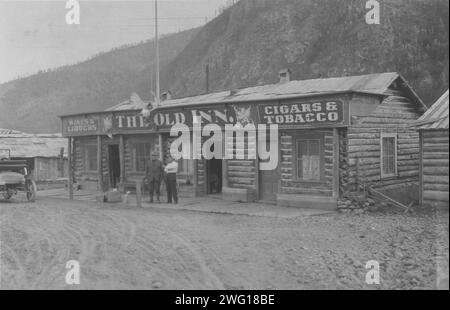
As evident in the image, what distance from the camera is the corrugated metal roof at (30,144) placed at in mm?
31438

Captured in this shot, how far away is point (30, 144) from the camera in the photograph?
1286 inches

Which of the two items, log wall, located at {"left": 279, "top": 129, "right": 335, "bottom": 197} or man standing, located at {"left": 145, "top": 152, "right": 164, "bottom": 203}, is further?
man standing, located at {"left": 145, "top": 152, "right": 164, "bottom": 203}

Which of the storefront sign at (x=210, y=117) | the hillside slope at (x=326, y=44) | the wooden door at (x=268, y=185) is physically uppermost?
the hillside slope at (x=326, y=44)

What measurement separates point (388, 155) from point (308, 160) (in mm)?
3156

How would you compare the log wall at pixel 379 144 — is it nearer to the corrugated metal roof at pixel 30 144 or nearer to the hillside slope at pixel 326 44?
the hillside slope at pixel 326 44

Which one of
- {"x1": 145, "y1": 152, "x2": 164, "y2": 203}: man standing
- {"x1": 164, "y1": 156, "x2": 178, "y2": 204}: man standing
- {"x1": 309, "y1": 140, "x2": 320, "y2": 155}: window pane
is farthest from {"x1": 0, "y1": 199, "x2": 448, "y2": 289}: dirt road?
{"x1": 145, "y1": 152, "x2": 164, "y2": 203}: man standing

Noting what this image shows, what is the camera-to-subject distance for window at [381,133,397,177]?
1712cm

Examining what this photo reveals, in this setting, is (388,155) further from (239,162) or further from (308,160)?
(239,162)

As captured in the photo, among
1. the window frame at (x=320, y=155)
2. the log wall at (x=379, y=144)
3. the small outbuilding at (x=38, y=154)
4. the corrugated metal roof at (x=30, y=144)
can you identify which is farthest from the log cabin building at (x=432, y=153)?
the corrugated metal roof at (x=30, y=144)

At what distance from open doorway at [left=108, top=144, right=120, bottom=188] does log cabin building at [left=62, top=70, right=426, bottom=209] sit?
0.75 m

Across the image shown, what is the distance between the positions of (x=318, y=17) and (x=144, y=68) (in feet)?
193

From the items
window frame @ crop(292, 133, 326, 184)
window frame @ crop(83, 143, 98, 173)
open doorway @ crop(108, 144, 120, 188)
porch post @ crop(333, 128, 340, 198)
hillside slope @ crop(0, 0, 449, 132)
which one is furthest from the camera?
hillside slope @ crop(0, 0, 449, 132)

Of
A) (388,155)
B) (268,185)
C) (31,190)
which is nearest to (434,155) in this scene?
(388,155)

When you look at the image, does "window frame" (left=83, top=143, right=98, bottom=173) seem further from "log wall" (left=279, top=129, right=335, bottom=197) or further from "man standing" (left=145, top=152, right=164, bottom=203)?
"log wall" (left=279, top=129, right=335, bottom=197)
